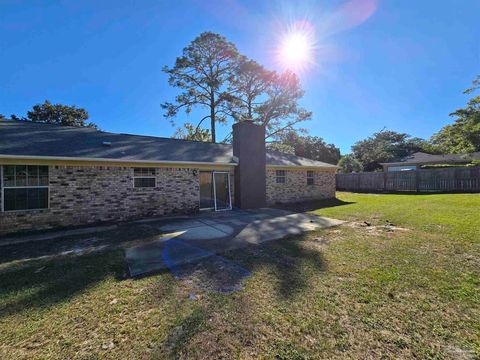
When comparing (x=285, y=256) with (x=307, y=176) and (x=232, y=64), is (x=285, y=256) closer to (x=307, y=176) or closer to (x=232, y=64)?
(x=307, y=176)

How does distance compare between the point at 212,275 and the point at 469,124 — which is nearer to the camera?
the point at 212,275

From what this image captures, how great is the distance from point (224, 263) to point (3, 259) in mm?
4665

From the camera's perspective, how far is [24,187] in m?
7.13

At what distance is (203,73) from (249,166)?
587 inches

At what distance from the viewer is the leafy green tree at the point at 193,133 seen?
88.7ft

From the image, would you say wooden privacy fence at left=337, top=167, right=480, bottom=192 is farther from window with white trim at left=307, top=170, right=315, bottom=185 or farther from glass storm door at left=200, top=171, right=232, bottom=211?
glass storm door at left=200, top=171, right=232, bottom=211

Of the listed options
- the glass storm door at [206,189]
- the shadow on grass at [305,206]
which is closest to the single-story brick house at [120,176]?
the glass storm door at [206,189]

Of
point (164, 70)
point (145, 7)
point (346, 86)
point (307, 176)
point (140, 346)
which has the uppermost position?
point (164, 70)

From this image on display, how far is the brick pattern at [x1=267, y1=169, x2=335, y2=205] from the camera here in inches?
506

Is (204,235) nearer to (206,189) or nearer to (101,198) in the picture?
(101,198)

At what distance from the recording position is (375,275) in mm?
3631

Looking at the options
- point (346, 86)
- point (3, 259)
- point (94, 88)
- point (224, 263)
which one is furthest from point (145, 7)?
point (346, 86)

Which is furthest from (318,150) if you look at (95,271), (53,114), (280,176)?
(95,271)

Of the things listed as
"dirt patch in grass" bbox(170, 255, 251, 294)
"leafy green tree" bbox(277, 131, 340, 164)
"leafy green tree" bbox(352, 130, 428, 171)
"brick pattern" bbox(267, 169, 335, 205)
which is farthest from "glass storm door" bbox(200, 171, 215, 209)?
"leafy green tree" bbox(352, 130, 428, 171)
